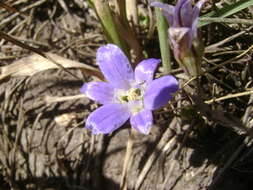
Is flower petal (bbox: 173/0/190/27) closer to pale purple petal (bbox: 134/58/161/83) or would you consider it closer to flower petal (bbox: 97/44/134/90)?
pale purple petal (bbox: 134/58/161/83)

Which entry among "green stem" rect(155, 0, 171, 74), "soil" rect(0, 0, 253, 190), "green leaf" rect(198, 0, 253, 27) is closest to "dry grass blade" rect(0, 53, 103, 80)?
"soil" rect(0, 0, 253, 190)

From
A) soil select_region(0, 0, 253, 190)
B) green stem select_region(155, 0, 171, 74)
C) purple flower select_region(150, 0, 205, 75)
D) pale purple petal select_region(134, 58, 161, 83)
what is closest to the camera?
purple flower select_region(150, 0, 205, 75)

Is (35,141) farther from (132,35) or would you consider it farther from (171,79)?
(171,79)

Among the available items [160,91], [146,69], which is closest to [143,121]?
[160,91]

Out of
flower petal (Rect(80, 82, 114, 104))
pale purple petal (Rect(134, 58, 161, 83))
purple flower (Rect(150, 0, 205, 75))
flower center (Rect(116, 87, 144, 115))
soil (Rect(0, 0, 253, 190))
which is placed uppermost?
purple flower (Rect(150, 0, 205, 75))

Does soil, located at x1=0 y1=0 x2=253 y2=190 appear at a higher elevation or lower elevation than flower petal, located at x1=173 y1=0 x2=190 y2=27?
lower

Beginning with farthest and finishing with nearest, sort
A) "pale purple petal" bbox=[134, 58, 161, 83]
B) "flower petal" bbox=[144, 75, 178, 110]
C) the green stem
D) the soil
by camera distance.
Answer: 1. the soil
2. the green stem
3. "pale purple petal" bbox=[134, 58, 161, 83]
4. "flower petal" bbox=[144, 75, 178, 110]

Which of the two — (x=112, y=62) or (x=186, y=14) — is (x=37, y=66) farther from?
(x=186, y=14)
